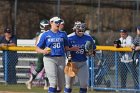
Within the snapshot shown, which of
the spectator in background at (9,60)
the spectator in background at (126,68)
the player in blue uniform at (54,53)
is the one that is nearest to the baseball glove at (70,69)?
the player in blue uniform at (54,53)

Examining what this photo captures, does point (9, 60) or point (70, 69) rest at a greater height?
point (70, 69)

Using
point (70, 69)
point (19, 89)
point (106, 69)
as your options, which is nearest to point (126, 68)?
point (106, 69)

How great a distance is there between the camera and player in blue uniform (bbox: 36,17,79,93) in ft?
48.7

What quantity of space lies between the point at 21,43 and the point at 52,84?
9091 mm

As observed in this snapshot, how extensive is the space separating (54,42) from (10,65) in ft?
18.1

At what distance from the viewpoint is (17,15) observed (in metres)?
29.3

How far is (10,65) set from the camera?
795 inches

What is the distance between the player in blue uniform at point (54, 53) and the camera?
48.7ft

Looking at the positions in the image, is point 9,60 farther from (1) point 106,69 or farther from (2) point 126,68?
(2) point 126,68

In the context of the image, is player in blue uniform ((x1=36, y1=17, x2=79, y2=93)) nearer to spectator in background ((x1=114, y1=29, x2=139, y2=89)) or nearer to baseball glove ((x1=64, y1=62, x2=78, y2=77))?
baseball glove ((x1=64, y1=62, x2=78, y2=77))

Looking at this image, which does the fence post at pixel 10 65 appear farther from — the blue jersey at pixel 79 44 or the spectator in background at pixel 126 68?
the blue jersey at pixel 79 44

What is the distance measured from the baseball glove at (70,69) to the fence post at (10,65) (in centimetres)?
488

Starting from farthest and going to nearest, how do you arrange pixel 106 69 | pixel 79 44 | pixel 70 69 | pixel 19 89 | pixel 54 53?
pixel 106 69 < pixel 19 89 < pixel 79 44 < pixel 70 69 < pixel 54 53

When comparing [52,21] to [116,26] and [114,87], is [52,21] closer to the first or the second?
[114,87]
